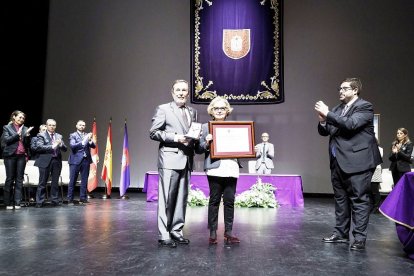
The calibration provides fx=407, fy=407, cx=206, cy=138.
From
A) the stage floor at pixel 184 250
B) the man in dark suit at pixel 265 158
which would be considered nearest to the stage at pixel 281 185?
the man in dark suit at pixel 265 158

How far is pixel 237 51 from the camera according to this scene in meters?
9.59

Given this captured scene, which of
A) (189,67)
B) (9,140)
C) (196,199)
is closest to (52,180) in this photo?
(9,140)

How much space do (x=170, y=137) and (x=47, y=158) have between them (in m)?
4.11

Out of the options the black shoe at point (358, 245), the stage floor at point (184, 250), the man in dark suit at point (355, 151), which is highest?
the man in dark suit at point (355, 151)

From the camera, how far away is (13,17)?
27.4 feet

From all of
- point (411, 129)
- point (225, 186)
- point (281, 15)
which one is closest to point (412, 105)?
point (411, 129)

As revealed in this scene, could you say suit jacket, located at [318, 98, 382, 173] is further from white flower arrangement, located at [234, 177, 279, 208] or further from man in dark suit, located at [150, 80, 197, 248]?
white flower arrangement, located at [234, 177, 279, 208]

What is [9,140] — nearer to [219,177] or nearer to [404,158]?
[219,177]

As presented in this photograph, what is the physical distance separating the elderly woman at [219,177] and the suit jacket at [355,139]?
35.1 inches

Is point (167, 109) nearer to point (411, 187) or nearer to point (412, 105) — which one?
point (411, 187)

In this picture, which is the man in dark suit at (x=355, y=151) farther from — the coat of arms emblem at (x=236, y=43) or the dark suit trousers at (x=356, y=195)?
the coat of arms emblem at (x=236, y=43)

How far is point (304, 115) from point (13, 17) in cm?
687

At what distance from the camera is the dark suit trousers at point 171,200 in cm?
341

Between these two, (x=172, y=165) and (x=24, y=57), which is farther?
(x=24, y=57)
